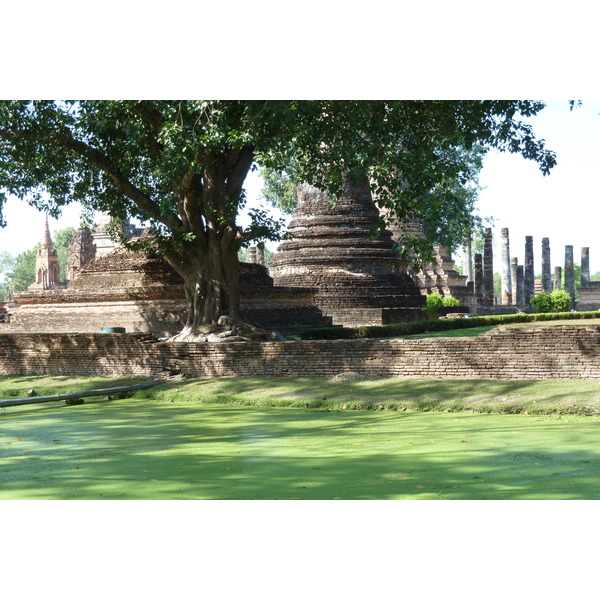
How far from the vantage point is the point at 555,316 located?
2469cm

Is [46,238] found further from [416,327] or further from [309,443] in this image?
[309,443]

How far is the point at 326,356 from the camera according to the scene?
35.0 feet

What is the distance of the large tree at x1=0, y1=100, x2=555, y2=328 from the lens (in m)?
11.1

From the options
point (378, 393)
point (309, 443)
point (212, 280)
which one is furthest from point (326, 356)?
point (309, 443)

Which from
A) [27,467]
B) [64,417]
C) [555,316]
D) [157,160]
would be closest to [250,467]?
[27,467]

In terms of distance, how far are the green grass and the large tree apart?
110 inches

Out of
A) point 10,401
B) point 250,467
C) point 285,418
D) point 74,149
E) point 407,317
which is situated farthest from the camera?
point 407,317

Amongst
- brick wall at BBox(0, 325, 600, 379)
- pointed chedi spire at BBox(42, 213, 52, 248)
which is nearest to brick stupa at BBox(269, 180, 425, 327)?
brick wall at BBox(0, 325, 600, 379)

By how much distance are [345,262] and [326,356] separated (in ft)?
32.1

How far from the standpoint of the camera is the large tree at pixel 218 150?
11133 millimetres

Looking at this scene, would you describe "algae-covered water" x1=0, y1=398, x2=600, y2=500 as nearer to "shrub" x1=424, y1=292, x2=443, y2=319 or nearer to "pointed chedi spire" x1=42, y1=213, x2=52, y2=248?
"shrub" x1=424, y1=292, x2=443, y2=319

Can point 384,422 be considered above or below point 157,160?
below

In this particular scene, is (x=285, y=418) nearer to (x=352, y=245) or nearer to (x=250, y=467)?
(x=250, y=467)

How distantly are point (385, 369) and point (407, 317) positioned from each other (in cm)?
952
